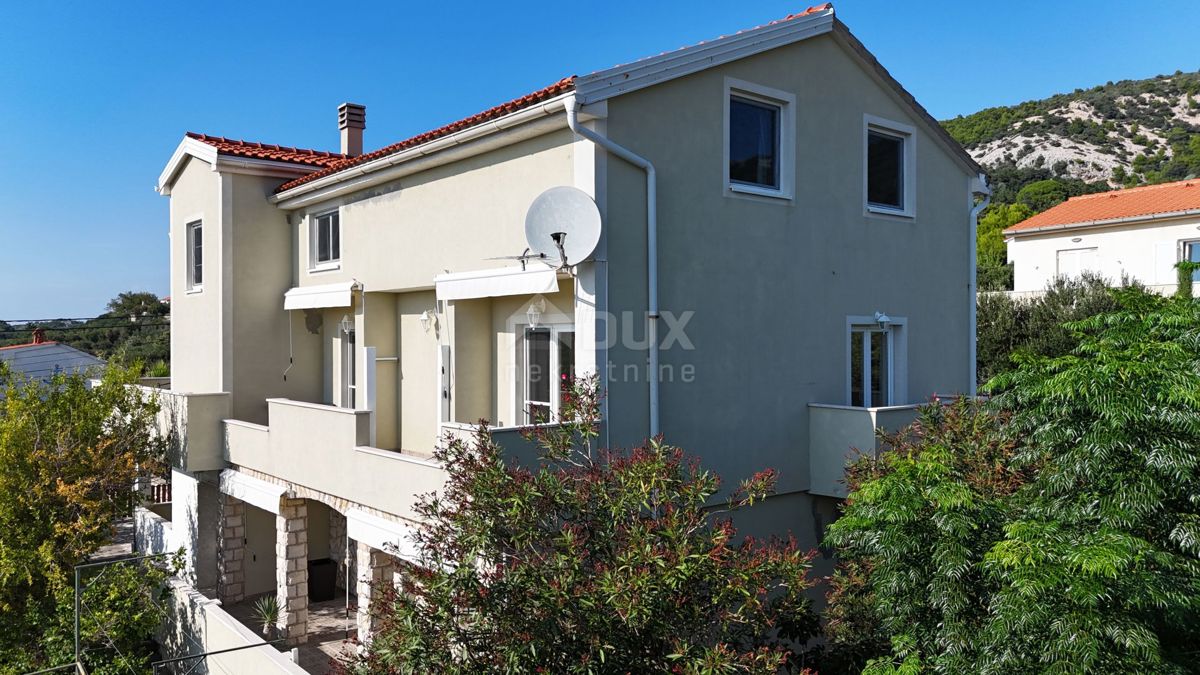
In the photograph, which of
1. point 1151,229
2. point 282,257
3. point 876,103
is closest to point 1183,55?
point 1151,229

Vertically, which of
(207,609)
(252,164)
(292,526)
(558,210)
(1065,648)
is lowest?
(207,609)

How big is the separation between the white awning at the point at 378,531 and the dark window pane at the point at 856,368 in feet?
33.2

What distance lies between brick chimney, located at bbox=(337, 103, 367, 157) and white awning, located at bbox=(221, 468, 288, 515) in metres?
11.9

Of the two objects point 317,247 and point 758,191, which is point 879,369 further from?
point 317,247

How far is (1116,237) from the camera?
44.6 metres

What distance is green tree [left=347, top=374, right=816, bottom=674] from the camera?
27.3 feet

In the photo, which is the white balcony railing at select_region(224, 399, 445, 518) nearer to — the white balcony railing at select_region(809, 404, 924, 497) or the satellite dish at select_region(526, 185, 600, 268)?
the satellite dish at select_region(526, 185, 600, 268)

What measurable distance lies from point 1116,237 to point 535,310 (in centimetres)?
4053

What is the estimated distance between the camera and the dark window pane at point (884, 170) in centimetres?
1936

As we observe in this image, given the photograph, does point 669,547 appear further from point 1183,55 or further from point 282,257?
point 1183,55

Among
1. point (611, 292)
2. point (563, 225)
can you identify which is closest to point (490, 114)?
point (563, 225)

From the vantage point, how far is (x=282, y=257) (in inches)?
965

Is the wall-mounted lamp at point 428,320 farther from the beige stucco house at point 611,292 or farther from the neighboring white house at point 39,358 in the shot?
the neighboring white house at point 39,358

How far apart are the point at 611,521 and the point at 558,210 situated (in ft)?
20.8
